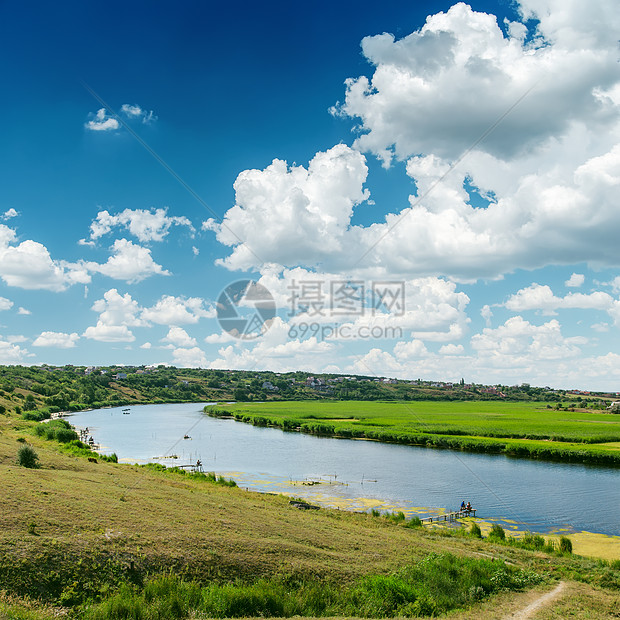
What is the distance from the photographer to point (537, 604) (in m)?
16.5

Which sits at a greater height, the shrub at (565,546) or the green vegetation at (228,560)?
the green vegetation at (228,560)

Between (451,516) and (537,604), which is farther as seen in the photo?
(451,516)

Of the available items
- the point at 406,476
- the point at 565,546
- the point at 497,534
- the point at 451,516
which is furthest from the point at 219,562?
the point at 406,476

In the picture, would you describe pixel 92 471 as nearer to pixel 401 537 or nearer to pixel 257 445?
pixel 401 537

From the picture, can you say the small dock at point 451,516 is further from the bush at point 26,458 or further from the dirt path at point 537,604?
the bush at point 26,458

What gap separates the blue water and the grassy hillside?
42.3ft

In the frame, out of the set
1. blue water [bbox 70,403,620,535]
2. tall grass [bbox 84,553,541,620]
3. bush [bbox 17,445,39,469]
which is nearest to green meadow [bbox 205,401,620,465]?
blue water [bbox 70,403,620,535]

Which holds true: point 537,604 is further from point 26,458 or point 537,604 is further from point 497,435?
point 497,435

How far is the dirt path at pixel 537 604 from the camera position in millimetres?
15250

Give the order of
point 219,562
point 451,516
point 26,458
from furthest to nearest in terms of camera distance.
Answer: point 451,516, point 26,458, point 219,562

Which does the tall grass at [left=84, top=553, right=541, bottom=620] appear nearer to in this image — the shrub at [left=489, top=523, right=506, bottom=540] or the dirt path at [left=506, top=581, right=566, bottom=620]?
the dirt path at [left=506, top=581, right=566, bottom=620]

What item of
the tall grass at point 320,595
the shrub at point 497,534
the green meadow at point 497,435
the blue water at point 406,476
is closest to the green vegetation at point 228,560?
the tall grass at point 320,595

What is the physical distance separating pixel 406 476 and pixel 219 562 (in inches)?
1395

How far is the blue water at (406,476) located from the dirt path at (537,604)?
45.6 ft
